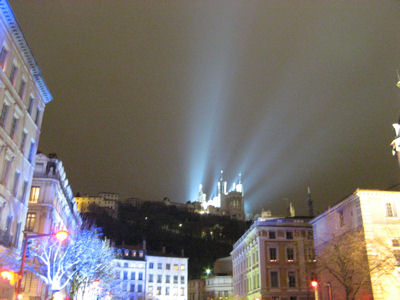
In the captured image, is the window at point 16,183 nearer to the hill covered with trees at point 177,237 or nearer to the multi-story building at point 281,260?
the multi-story building at point 281,260

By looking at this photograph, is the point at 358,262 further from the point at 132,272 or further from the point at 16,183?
the point at 132,272

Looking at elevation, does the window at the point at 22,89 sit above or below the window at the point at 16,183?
above

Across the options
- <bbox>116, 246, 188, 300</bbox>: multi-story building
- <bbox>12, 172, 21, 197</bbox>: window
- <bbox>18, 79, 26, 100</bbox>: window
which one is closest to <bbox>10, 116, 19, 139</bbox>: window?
<bbox>18, 79, 26, 100</bbox>: window

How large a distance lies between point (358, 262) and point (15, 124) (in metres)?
34.2

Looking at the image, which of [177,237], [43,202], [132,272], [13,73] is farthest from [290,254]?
[177,237]

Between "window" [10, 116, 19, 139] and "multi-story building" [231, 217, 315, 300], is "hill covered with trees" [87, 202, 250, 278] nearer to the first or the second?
"multi-story building" [231, 217, 315, 300]

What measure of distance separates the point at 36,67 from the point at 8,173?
9860 mm

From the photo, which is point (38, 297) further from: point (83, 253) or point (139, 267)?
point (139, 267)

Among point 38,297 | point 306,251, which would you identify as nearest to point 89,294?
point 38,297

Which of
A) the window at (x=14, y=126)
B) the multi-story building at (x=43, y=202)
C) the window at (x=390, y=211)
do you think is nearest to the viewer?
the window at (x=14, y=126)

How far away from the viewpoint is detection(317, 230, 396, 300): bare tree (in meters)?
38.1

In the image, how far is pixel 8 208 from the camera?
1188 inches

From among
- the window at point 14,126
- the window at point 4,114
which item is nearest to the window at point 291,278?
the window at point 14,126

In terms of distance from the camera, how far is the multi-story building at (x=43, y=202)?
42681 millimetres
